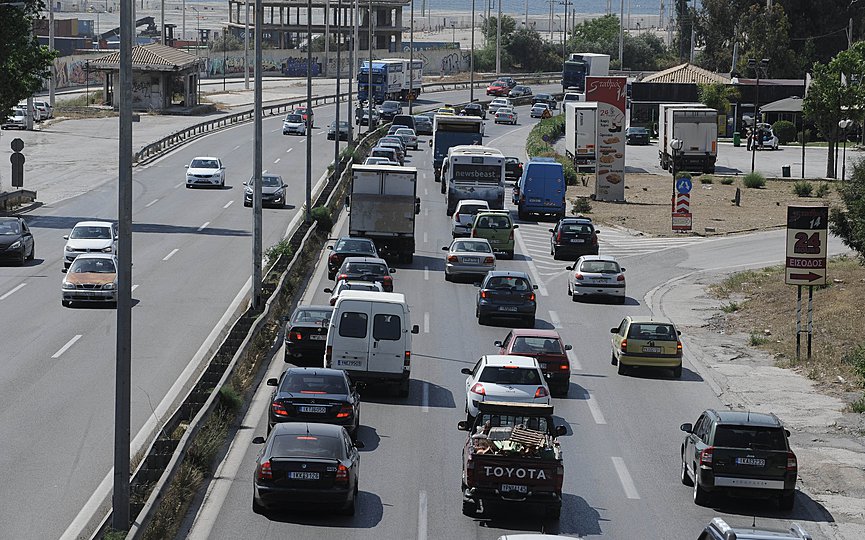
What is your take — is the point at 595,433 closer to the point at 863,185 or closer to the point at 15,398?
the point at 15,398

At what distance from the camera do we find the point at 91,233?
139ft

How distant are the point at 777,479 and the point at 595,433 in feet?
18.6

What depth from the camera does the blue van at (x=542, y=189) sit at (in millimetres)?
58062

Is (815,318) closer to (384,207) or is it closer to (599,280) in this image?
(599,280)

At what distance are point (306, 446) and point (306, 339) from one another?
1069cm

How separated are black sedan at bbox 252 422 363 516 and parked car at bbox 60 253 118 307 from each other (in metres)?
18.8

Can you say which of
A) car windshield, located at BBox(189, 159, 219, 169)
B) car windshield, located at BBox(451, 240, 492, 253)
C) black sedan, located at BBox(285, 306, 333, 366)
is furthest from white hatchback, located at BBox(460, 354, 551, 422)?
car windshield, located at BBox(189, 159, 219, 169)

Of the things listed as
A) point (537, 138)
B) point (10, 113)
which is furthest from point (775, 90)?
point (10, 113)

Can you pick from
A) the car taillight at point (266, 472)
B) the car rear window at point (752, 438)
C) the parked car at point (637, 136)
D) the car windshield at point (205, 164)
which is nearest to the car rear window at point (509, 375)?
the car rear window at point (752, 438)

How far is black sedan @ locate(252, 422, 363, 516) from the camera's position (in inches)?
679

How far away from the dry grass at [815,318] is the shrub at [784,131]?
61905 millimetres

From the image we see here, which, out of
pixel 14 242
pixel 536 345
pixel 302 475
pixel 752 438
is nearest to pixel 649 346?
pixel 536 345

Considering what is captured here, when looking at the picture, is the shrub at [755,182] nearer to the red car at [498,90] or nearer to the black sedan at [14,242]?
the black sedan at [14,242]

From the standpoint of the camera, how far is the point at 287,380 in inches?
864
